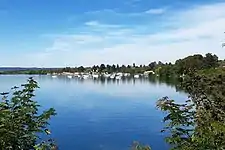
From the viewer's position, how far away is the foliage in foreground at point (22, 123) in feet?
11.9

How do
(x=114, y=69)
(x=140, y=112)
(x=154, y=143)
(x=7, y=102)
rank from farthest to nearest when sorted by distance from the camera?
1. (x=114, y=69)
2. (x=140, y=112)
3. (x=154, y=143)
4. (x=7, y=102)

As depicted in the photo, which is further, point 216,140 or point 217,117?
point 217,117

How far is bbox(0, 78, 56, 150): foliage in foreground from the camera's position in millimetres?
3615

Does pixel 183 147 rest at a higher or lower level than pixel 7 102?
lower

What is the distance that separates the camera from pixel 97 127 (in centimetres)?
2803

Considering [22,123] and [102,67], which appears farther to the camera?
[102,67]

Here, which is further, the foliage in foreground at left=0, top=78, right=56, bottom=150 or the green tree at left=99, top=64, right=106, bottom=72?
the green tree at left=99, top=64, right=106, bottom=72

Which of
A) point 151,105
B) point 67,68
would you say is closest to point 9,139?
point 151,105

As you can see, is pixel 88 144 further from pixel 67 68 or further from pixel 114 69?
pixel 67 68

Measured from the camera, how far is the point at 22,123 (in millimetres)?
3938

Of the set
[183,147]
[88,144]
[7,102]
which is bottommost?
[88,144]

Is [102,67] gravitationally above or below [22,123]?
below

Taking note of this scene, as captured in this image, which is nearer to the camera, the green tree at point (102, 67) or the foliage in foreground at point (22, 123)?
the foliage in foreground at point (22, 123)

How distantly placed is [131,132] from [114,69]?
121 meters
